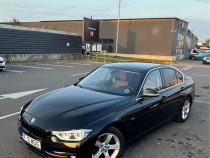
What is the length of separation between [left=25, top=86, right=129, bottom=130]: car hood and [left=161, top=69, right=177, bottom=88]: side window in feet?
4.63

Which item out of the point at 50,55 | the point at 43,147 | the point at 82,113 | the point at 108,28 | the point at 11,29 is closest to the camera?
the point at 43,147

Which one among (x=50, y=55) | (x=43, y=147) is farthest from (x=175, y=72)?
(x=50, y=55)

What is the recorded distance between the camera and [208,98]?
7898 millimetres

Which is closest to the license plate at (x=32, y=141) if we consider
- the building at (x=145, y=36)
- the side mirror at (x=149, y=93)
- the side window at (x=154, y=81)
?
the side mirror at (x=149, y=93)

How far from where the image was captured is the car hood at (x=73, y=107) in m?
2.79

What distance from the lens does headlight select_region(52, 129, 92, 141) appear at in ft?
8.69

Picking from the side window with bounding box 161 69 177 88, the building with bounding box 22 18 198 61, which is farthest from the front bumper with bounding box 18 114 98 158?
the building with bounding box 22 18 198 61

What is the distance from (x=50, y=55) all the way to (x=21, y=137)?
2222cm

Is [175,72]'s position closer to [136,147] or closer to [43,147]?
[136,147]

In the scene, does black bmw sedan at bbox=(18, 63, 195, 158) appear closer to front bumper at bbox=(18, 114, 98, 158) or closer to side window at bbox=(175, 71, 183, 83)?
front bumper at bbox=(18, 114, 98, 158)

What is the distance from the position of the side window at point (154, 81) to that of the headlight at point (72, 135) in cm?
166

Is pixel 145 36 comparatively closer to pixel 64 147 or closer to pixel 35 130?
pixel 35 130

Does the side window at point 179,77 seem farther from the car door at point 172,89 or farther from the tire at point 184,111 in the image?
the tire at point 184,111

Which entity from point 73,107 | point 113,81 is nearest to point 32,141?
point 73,107
